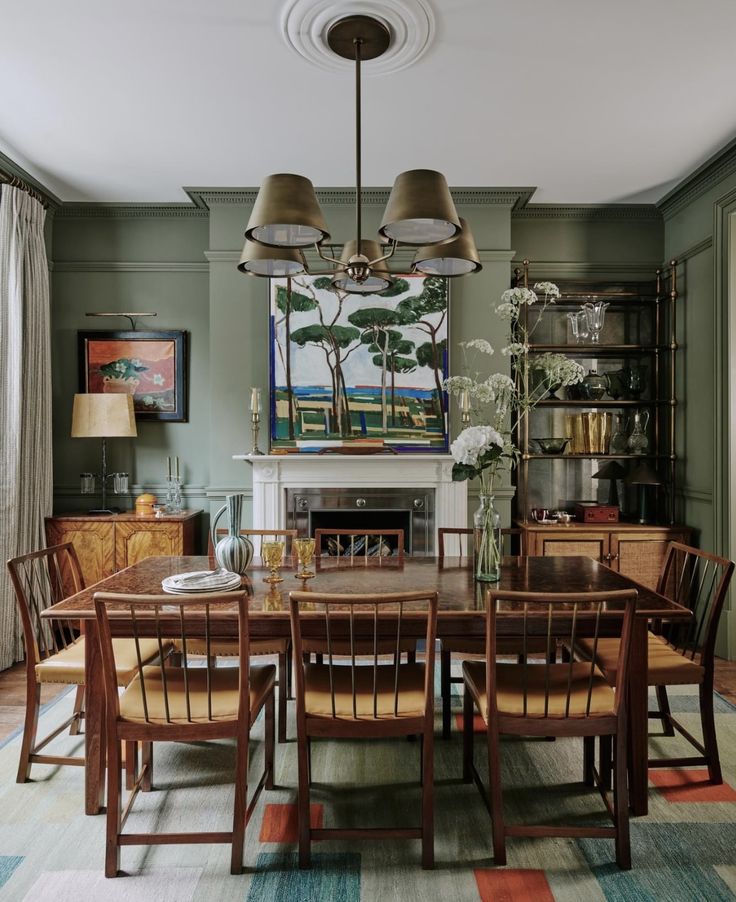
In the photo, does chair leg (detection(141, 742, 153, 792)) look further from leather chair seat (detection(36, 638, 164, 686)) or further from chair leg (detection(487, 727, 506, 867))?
chair leg (detection(487, 727, 506, 867))

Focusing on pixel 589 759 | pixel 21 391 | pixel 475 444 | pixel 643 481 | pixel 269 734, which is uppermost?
pixel 21 391

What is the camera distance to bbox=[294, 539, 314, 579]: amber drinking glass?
8.64 feet

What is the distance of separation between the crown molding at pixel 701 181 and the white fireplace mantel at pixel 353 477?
226 centimetres

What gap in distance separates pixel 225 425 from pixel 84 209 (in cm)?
184

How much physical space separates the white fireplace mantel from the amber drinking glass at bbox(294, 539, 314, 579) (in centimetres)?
175

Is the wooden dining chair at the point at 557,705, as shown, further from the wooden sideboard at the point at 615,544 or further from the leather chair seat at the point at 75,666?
the wooden sideboard at the point at 615,544

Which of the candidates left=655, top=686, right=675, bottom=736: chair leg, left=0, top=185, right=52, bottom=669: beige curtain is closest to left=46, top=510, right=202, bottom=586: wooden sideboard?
left=0, top=185, right=52, bottom=669: beige curtain

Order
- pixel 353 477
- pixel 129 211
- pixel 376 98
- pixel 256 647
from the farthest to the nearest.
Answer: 1. pixel 129 211
2. pixel 353 477
3. pixel 376 98
4. pixel 256 647

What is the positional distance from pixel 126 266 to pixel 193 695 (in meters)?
3.54

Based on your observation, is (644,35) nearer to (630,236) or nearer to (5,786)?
(630,236)

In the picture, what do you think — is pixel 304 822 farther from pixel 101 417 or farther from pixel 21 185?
pixel 21 185

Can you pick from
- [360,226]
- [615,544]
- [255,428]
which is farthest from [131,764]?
[615,544]

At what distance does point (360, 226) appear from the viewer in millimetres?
2422

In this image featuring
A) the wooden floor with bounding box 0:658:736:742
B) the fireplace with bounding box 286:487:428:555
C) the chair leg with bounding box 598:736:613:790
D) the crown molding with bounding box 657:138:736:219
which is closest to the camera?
the chair leg with bounding box 598:736:613:790
